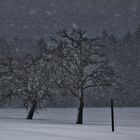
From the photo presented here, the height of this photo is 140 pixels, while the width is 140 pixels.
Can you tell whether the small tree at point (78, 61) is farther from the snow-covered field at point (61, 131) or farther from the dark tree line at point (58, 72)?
the snow-covered field at point (61, 131)

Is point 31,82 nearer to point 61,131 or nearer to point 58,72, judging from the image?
point 58,72

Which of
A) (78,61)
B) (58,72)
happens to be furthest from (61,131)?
(58,72)

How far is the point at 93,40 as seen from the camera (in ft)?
137

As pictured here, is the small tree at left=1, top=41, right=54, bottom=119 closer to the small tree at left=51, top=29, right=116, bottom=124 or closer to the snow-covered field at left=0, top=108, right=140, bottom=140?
the small tree at left=51, top=29, right=116, bottom=124

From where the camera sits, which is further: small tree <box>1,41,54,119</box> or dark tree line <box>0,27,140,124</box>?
small tree <box>1,41,54,119</box>

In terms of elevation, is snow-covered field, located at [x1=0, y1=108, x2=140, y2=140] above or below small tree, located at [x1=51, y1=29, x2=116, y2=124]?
below

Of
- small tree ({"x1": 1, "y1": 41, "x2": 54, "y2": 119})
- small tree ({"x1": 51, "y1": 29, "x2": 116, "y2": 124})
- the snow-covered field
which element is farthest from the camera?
small tree ({"x1": 1, "y1": 41, "x2": 54, "y2": 119})

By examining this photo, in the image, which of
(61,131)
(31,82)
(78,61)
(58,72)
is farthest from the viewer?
(31,82)

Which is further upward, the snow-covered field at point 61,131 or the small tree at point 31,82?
the small tree at point 31,82

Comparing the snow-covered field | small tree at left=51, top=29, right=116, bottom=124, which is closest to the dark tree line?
small tree at left=51, top=29, right=116, bottom=124

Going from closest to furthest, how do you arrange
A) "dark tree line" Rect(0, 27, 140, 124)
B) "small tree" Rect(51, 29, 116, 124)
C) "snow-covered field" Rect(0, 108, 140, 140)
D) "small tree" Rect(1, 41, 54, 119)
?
"snow-covered field" Rect(0, 108, 140, 140), "small tree" Rect(51, 29, 116, 124), "dark tree line" Rect(0, 27, 140, 124), "small tree" Rect(1, 41, 54, 119)

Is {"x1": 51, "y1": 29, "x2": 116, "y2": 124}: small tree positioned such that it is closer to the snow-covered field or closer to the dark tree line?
the dark tree line

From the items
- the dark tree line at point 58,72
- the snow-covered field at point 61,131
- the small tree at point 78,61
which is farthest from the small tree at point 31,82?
the snow-covered field at point 61,131

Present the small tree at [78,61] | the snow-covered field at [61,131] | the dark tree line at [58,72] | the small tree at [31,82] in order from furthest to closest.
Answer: the small tree at [31,82], the dark tree line at [58,72], the small tree at [78,61], the snow-covered field at [61,131]
